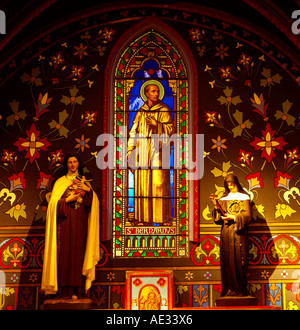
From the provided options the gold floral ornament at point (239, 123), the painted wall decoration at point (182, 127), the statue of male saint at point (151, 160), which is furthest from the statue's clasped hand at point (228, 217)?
the gold floral ornament at point (239, 123)

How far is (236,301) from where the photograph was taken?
23.5ft

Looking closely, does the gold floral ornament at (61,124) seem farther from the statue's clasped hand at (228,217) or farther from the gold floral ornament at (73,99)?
the statue's clasped hand at (228,217)

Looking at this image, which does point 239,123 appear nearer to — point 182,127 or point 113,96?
point 182,127

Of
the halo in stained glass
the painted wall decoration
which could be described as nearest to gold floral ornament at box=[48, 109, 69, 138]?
the painted wall decoration

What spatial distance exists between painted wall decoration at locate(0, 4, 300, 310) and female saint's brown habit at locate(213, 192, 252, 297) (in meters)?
0.44

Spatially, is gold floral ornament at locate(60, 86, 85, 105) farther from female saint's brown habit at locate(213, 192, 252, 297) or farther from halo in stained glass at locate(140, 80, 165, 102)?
female saint's brown habit at locate(213, 192, 252, 297)

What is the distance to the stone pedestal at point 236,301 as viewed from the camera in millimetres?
7145

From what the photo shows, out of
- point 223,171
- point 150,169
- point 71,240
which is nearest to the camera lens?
point 71,240

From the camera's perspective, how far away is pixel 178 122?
829 centimetres

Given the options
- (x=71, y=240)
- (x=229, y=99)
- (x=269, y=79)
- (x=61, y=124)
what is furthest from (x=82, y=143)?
(x=269, y=79)

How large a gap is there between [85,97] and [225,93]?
5.21 feet

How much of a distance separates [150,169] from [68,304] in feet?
6.11

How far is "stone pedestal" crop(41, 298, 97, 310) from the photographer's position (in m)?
7.12
